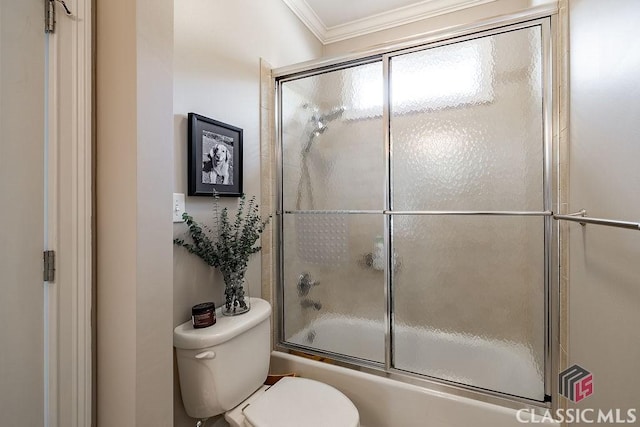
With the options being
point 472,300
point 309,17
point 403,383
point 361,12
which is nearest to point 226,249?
point 403,383

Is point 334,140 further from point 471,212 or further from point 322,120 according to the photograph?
point 471,212

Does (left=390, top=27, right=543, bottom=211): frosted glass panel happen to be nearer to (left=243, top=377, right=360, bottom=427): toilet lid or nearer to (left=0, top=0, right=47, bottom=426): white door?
(left=243, top=377, right=360, bottom=427): toilet lid

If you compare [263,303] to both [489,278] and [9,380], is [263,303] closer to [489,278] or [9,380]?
[9,380]

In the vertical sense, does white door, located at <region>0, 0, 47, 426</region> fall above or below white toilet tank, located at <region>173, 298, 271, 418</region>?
above

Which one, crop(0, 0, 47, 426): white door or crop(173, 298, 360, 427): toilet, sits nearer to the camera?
crop(0, 0, 47, 426): white door

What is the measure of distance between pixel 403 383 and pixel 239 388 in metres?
0.80

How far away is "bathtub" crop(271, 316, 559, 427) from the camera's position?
1332mm

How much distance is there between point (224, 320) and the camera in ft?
4.06

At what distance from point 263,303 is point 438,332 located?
35.8 inches

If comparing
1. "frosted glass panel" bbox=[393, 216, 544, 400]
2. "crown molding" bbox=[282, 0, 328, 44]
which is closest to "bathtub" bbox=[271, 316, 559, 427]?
"frosted glass panel" bbox=[393, 216, 544, 400]

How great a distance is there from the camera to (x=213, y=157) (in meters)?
1.38

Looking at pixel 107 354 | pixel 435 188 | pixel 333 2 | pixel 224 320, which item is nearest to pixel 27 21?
pixel 107 354

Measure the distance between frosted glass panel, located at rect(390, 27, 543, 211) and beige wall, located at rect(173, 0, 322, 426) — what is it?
802mm

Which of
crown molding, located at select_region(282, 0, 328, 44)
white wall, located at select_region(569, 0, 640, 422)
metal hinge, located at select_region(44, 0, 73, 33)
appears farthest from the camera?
crown molding, located at select_region(282, 0, 328, 44)
